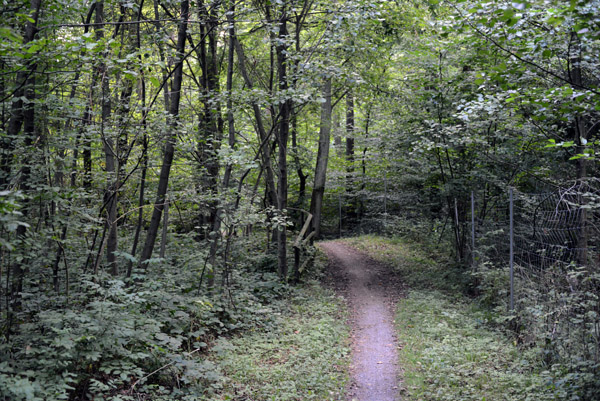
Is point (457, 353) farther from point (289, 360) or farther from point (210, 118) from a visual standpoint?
point (210, 118)

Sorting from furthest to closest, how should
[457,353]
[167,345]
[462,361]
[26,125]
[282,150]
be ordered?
1. [282,150]
2. [457,353]
3. [462,361]
4. [167,345]
5. [26,125]

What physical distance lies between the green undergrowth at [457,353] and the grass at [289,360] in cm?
109

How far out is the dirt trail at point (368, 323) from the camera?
19.6 feet

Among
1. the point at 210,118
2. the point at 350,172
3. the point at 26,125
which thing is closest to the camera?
the point at 26,125

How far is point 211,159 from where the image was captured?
289 inches

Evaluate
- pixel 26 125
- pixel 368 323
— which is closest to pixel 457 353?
pixel 368 323

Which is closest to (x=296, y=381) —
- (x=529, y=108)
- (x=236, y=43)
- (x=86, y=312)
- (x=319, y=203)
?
(x=86, y=312)

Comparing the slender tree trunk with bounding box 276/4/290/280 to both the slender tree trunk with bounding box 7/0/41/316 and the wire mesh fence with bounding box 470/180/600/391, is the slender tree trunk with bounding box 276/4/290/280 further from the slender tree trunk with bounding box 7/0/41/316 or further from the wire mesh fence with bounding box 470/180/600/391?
the slender tree trunk with bounding box 7/0/41/316

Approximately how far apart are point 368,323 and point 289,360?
10.2 ft

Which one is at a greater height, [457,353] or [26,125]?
[26,125]

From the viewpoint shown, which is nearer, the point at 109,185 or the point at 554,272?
the point at 554,272

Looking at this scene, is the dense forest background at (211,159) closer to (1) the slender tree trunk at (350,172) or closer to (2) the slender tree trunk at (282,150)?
(2) the slender tree trunk at (282,150)

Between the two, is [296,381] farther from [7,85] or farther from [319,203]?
[319,203]

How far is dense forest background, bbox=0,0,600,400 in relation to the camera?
4566 millimetres
